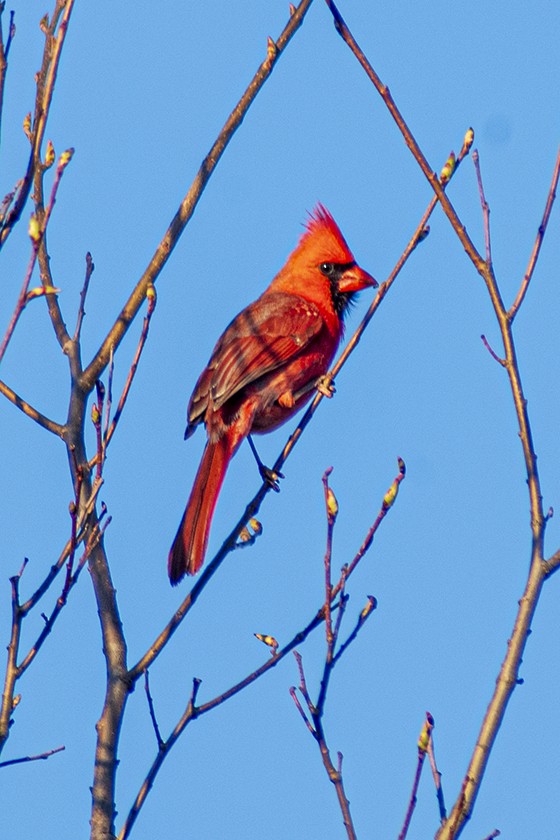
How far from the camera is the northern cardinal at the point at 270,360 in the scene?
4.14 meters

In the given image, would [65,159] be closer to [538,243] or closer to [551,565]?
[538,243]

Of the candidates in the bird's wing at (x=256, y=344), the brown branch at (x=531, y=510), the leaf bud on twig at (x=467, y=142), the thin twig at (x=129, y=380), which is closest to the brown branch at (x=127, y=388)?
the thin twig at (x=129, y=380)

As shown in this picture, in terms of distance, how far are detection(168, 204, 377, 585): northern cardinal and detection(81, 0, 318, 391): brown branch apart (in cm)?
83

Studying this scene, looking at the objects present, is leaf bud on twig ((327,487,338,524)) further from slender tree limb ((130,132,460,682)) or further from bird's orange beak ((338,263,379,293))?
bird's orange beak ((338,263,379,293))

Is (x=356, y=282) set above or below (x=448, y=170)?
above

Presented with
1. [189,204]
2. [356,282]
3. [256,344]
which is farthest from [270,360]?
[189,204]

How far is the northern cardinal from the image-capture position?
414 cm

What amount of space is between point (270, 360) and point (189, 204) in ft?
4.43

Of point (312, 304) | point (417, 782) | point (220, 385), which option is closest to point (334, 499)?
point (417, 782)

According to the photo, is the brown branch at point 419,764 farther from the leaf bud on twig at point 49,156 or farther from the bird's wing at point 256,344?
the bird's wing at point 256,344

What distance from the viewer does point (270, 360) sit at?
184 inches

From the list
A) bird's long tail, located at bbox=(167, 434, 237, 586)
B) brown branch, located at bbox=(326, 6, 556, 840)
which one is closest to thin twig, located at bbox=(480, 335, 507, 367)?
brown branch, located at bbox=(326, 6, 556, 840)

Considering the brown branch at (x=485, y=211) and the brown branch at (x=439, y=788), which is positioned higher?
the brown branch at (x=485, y=211)

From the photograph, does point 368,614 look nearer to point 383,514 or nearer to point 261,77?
point 383,514
